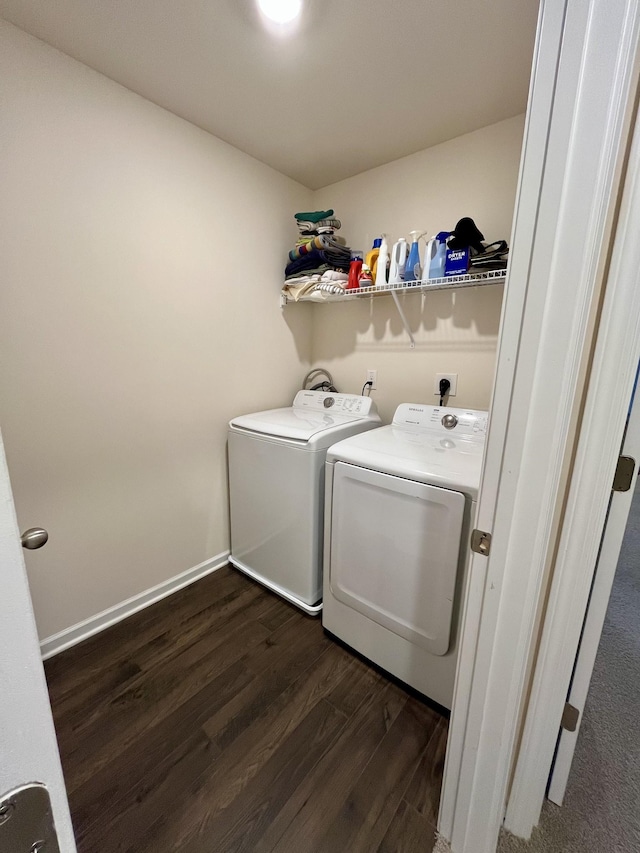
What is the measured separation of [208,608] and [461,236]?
2.15 m

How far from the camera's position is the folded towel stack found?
2.00 meters

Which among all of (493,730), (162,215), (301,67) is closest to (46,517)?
(162,215)

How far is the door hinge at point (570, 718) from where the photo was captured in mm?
971

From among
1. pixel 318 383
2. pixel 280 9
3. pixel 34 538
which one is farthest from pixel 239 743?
pixel 280 9

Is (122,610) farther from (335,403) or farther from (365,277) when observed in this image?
(365,277)

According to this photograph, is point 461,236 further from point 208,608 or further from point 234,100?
point 208,608

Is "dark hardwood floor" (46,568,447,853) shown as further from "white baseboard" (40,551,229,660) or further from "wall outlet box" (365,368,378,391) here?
"wall outlet box" (365,368,378,391)

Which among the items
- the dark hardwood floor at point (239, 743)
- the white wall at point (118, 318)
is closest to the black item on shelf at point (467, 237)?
the white wall at point (118, 318)

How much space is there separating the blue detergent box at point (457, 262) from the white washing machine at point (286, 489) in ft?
2.48

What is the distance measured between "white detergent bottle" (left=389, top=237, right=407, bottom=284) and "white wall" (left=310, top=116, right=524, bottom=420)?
8.5 inches

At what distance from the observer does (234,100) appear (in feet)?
5.00

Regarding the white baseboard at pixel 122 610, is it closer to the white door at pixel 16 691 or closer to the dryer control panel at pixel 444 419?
the dryer control panel at pixel 444 419

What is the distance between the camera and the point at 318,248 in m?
1.99

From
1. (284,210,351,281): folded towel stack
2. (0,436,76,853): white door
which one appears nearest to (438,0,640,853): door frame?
(0,436,76,853): white door
